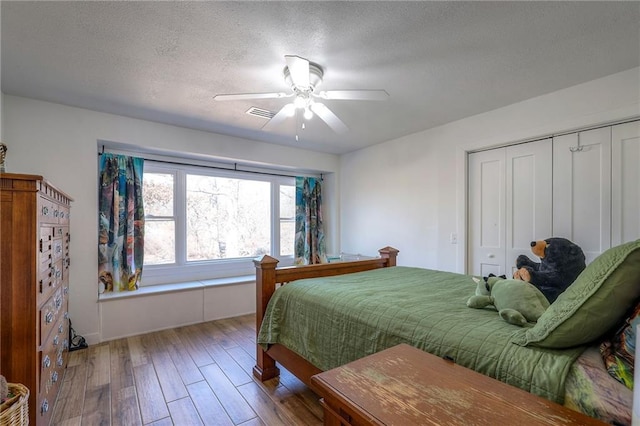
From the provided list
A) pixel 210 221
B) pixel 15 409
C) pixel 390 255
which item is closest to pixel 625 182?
pixel 390 255

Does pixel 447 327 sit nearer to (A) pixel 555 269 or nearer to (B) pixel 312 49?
(A) pixel 555 269

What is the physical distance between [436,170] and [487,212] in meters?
0.75

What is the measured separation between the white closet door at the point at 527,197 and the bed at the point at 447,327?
3.17 ft

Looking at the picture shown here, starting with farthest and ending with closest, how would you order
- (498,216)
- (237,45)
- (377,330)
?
(498,216)
(237,45)
(377,330)

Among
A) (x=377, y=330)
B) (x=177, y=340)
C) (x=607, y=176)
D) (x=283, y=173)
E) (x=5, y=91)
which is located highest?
(x=5, y=91)

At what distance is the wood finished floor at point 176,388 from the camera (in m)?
1.79

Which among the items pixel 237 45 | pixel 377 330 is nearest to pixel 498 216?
pixel 377 330

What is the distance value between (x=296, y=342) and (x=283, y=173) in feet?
10.7

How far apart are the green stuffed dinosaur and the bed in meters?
0.04

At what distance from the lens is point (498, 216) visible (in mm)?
2955

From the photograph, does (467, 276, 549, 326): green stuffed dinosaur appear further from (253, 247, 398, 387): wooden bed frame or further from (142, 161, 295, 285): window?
(142, 161, 295, 285): window

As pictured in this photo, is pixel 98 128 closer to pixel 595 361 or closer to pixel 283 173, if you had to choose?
pixel 283 173

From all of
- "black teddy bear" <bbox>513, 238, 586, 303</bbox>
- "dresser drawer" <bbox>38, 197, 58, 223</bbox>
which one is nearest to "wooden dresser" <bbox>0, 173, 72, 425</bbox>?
"dresser drawer" <bbox>38, 197, 58, 223</bbox>

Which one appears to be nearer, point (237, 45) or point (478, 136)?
point (237, 45)
